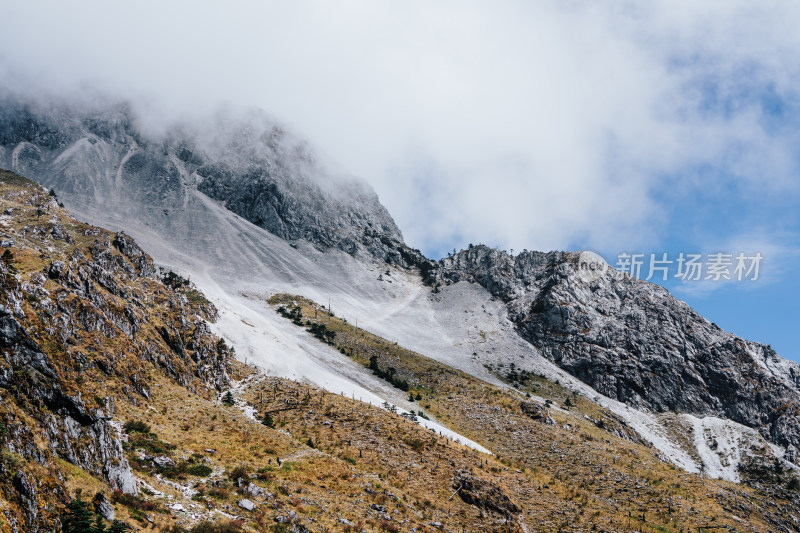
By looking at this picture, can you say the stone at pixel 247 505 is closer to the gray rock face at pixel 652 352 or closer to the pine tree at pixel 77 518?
the pine tree at pixel 77 518

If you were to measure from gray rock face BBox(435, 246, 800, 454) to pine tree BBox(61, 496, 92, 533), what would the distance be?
146374mm

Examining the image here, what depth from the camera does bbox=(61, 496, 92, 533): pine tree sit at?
1734 cm

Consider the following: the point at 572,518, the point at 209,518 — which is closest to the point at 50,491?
the point at 209,518

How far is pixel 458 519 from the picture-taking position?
3509 cm

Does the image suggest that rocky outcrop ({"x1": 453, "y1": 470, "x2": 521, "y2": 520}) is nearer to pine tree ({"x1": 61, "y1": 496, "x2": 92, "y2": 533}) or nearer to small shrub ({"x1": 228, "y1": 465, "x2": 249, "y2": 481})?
small shrub ({"x1": 228, "y1": 465, "x2": 249, "y2": 481})

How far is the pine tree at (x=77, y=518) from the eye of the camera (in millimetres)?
17344

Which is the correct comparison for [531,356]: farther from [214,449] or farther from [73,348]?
[73,348]

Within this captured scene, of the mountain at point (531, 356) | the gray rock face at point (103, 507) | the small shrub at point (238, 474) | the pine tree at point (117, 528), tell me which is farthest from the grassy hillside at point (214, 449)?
the mountain at point (531, 356)

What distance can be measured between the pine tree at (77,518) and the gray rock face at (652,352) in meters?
146

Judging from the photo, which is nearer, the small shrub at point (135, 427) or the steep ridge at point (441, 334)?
the small shrub at point (135, 427)

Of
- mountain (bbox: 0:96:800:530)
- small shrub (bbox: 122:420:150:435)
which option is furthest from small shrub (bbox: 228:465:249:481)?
mountain (bbox: 0:96:800:530)

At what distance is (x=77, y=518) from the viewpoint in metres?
17.8

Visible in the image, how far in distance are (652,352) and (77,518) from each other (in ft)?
556

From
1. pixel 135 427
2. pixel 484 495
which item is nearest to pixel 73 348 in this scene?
pixel 135 427
